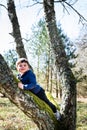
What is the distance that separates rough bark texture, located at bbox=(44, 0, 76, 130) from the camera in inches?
246

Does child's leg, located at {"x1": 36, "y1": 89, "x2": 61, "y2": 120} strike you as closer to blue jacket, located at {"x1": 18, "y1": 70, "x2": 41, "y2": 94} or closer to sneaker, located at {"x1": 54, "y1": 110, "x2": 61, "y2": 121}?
sneaker, located at {"x1": 54, "y1": 110, "x2": 61, "y2": 121}

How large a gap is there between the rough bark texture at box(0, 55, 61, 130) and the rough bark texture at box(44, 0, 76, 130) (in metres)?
0.64

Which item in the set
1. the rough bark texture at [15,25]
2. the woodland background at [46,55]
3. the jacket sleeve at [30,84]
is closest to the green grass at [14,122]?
the rough bark texture at [15,25]

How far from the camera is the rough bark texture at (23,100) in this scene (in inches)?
200

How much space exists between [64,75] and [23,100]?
1.60 m

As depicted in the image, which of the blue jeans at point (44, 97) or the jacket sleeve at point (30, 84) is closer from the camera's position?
the jacket sleeve at point (30, 84)

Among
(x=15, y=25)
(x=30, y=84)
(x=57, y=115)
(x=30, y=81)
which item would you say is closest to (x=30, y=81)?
(x=30, y=81)

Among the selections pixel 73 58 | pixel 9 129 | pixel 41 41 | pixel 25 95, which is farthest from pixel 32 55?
pixel 25 95

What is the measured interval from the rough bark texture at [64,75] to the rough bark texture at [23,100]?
2.12ft

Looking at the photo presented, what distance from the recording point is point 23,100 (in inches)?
205

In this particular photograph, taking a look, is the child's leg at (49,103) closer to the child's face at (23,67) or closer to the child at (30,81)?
the child at (30,81)

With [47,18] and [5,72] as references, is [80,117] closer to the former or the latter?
[47,18]

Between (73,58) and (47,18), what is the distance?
3820 cm

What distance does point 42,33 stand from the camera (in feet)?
126
